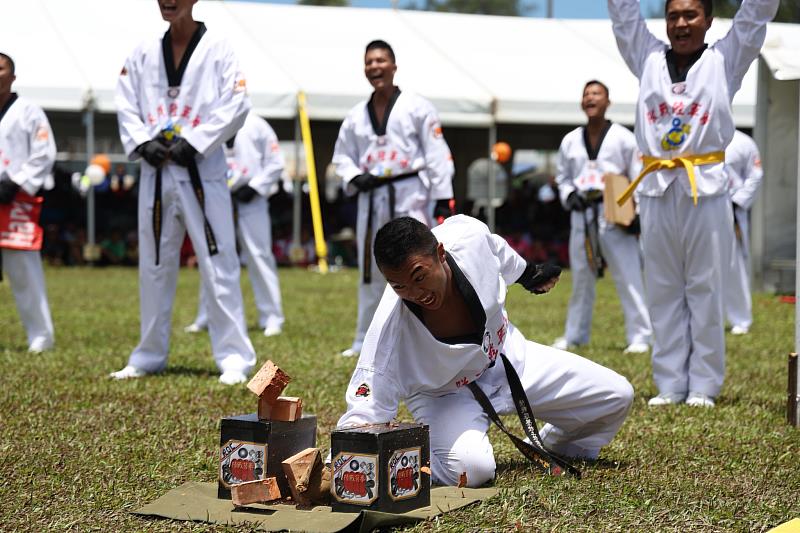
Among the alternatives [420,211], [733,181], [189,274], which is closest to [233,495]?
[420,211]

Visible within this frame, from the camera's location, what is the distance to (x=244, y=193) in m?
10.6

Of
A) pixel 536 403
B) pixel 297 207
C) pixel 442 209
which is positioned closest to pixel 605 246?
pixel 442 209

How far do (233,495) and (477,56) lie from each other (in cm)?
1645

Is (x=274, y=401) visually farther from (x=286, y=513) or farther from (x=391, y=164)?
(x=391, y=164)

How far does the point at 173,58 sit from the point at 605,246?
4045 millimetres

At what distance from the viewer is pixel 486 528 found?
3.72m

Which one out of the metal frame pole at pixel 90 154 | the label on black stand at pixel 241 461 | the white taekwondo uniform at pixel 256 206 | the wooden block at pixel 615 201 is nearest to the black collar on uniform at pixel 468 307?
the label on black stand at pixel 241 461

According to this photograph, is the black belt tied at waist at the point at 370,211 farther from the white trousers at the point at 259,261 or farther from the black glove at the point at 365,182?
the white trousers at the point at 259,261

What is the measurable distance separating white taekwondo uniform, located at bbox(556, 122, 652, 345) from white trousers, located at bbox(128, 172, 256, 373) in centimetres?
330

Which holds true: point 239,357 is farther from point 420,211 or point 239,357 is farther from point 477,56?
point 477,56

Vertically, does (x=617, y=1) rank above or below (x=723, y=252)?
above

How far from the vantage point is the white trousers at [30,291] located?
827cm

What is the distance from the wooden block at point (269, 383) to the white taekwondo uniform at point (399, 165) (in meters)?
4.29

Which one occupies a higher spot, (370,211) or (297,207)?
(370,211)
